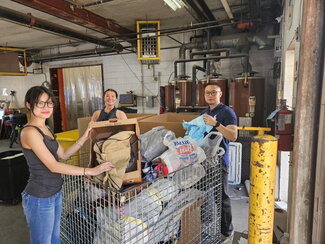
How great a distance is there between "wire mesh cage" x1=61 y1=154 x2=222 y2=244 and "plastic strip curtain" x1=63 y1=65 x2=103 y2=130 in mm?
5747

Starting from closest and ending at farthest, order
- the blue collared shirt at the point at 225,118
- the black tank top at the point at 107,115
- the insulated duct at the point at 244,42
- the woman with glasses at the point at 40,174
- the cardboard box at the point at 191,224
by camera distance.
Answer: the woman with glasses at the point at 40,174 < the cardboard box at the point at 191,224 < the blue collared shirt at the point at 225,118 < the black tank top at the point at 107,115 < the insulated duct at the point at 244,42

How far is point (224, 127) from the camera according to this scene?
1845 mm

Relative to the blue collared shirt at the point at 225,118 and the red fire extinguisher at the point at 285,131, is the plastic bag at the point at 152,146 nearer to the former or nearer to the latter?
the blue collared shirt at the point at 225,118

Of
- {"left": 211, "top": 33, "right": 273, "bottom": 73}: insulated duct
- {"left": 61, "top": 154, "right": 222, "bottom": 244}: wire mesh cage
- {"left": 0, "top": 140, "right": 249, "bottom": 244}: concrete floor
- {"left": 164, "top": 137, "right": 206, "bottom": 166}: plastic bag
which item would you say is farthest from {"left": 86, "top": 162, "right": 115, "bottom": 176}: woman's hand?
{"left": 211, "top": 33, "right": 273, "bottom": 73}: insulated duct

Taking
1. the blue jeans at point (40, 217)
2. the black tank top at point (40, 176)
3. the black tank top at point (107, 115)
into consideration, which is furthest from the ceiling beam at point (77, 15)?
the blue jeans at point (40, 217)

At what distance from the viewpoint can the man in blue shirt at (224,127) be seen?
1.86m

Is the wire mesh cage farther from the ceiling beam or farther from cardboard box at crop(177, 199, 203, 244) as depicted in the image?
the ceiling beam

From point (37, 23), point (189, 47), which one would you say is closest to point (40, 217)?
point (37, 23)

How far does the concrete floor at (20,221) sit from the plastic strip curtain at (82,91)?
4553 mm

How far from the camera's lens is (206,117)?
6.10ft

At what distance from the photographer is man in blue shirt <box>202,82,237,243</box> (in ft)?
6.09

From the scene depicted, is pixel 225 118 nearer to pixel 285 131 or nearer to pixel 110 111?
pixel 285 131

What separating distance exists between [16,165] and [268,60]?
4828 millimetres

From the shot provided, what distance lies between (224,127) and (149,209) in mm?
945
